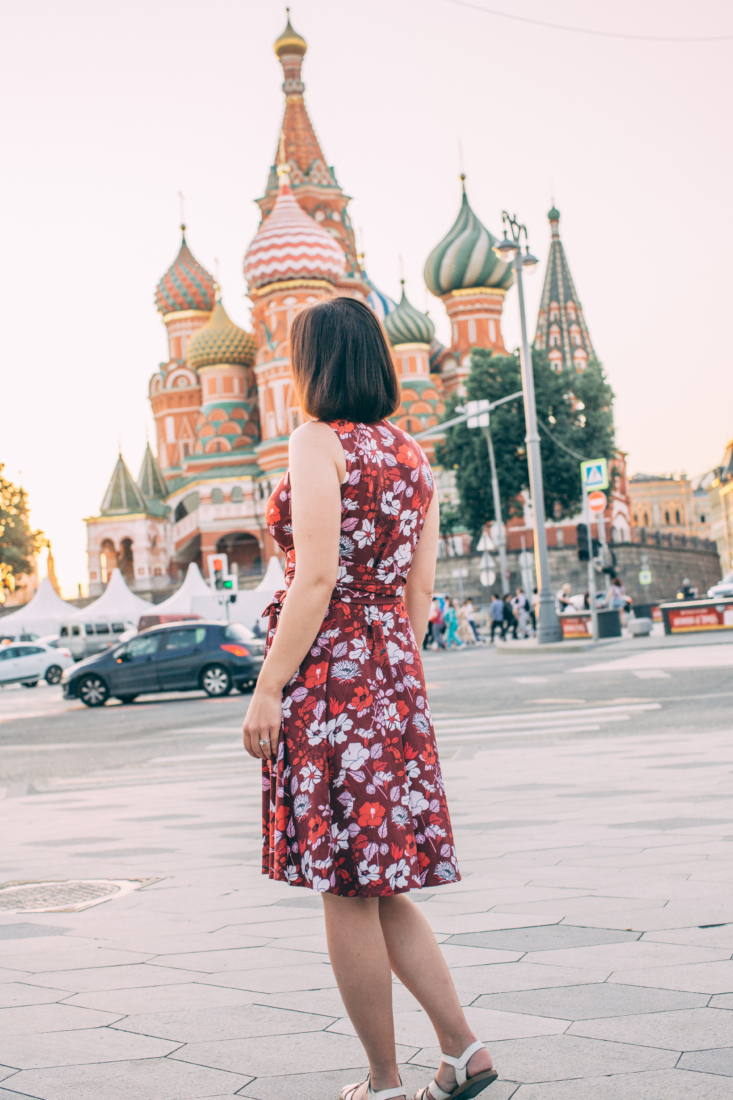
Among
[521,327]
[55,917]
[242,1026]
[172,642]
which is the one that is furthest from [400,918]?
[521,327]

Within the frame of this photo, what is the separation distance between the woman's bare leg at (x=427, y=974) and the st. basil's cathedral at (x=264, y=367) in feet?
202

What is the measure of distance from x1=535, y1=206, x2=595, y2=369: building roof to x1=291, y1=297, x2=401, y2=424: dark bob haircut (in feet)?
294

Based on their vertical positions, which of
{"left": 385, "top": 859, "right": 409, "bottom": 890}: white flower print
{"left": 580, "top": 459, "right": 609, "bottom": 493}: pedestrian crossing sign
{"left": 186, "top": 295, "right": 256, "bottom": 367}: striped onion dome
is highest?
{"left": 186, "top": 295, "right": 256, "bottom": 367}: striped onion dome

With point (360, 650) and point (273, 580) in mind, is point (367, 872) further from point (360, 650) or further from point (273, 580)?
point (273, 580)

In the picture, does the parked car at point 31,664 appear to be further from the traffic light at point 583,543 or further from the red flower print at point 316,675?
the red flower print at point 316,675

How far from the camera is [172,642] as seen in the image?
21359mm

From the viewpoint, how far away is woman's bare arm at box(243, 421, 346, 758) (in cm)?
Answer: 281

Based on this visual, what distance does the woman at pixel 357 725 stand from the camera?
2746 millimetres

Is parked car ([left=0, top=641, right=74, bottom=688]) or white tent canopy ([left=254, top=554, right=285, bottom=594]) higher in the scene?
white tent canopy ([left=254, top=554, right=285, bottom=594])

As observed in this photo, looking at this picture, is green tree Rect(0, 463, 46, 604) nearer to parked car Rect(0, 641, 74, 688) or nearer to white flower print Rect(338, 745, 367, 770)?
parked car Rect(0, 641, 74, 688)

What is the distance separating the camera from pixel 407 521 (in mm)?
3014

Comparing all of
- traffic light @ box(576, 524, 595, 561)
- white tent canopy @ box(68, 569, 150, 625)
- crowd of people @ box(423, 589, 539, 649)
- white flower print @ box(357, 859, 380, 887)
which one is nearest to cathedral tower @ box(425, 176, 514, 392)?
white tent canopy @ box(68, 569, 150, 625)

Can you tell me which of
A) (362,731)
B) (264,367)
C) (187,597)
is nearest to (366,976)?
(362,731)

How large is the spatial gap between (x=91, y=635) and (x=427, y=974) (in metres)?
42.8
